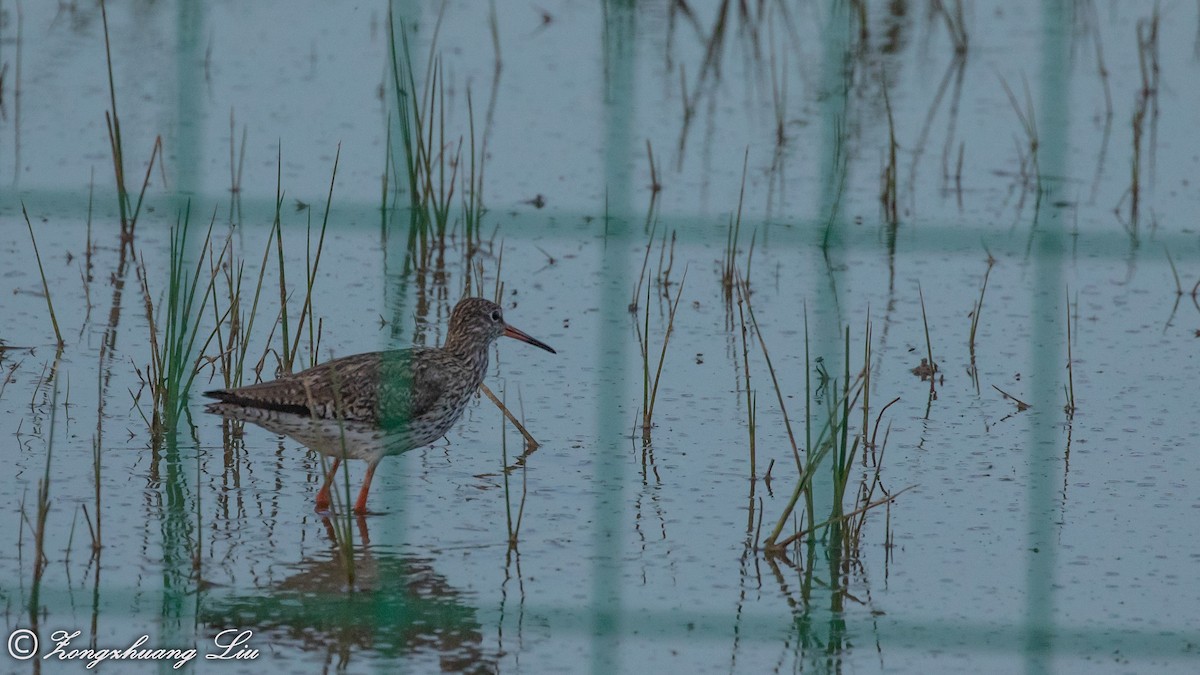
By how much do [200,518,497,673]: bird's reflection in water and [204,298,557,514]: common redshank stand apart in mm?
466

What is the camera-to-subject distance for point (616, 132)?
1094 centimetres

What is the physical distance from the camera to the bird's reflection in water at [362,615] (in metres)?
5.73

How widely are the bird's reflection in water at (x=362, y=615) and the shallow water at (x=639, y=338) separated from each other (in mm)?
16

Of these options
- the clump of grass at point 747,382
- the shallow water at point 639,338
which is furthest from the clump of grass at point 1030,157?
the clump of grass at point 747,382

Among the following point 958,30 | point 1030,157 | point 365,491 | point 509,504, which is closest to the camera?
point 509,504

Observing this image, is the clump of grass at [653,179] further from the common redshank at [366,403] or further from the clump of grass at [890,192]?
the common redshank at [366,403]

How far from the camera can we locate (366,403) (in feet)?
23.2

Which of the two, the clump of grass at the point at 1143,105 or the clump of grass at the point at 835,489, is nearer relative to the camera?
the clump of grass at the point at 835,489

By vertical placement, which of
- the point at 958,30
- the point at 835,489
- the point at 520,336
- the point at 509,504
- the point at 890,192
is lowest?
the point at 509,504

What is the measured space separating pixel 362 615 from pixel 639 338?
2986 mm

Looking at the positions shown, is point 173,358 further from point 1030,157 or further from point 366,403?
point 1030,157

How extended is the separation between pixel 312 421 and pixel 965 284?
387cm

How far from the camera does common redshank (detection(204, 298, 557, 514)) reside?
6.82 metres

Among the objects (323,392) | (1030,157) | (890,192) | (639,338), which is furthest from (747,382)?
(1030,157)
